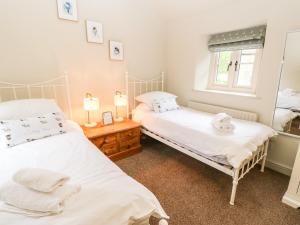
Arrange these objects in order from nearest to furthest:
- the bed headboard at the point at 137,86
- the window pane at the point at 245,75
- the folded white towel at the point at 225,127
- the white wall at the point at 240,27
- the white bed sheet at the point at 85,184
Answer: the white bed sheet at the point at 85,184 → the folded white towel at the point at 225,127 → the white wall at the point at 240,27 → the window pane at the point at 245,75 → the bed headboard at the point at 137,86

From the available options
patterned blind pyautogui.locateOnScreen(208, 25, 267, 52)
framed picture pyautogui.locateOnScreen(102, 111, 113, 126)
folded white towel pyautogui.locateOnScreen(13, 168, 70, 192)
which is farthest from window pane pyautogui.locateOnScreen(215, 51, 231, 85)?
folded white towel pyautogui.locateOnScreen(13, 168, 70, 192)

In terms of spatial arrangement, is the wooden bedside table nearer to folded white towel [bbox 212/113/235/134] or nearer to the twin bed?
the twin bed

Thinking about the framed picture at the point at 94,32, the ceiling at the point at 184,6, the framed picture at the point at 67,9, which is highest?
the ceiling at the point at 184,6

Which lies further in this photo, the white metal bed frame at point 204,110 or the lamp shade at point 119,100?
the lamp shade at point 119,100

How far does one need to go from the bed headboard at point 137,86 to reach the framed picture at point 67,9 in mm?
1086

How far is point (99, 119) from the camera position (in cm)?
279

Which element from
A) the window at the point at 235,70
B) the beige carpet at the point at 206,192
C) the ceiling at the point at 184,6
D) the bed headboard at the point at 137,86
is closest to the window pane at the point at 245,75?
the window at the point at 235,70

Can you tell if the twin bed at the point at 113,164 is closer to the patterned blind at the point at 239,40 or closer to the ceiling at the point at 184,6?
the patterned blind at the point at 239,40

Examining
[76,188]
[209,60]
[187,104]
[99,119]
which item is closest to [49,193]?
[76,188]

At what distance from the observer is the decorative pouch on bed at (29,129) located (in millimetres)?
1540

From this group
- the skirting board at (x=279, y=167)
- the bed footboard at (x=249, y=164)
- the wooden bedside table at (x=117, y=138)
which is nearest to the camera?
the bed footboard at (x=249, y=164)

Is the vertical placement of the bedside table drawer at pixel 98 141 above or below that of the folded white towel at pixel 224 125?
below

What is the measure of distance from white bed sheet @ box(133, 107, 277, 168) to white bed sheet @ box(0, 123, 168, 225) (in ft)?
3.45

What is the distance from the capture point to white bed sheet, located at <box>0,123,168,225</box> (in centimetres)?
76
